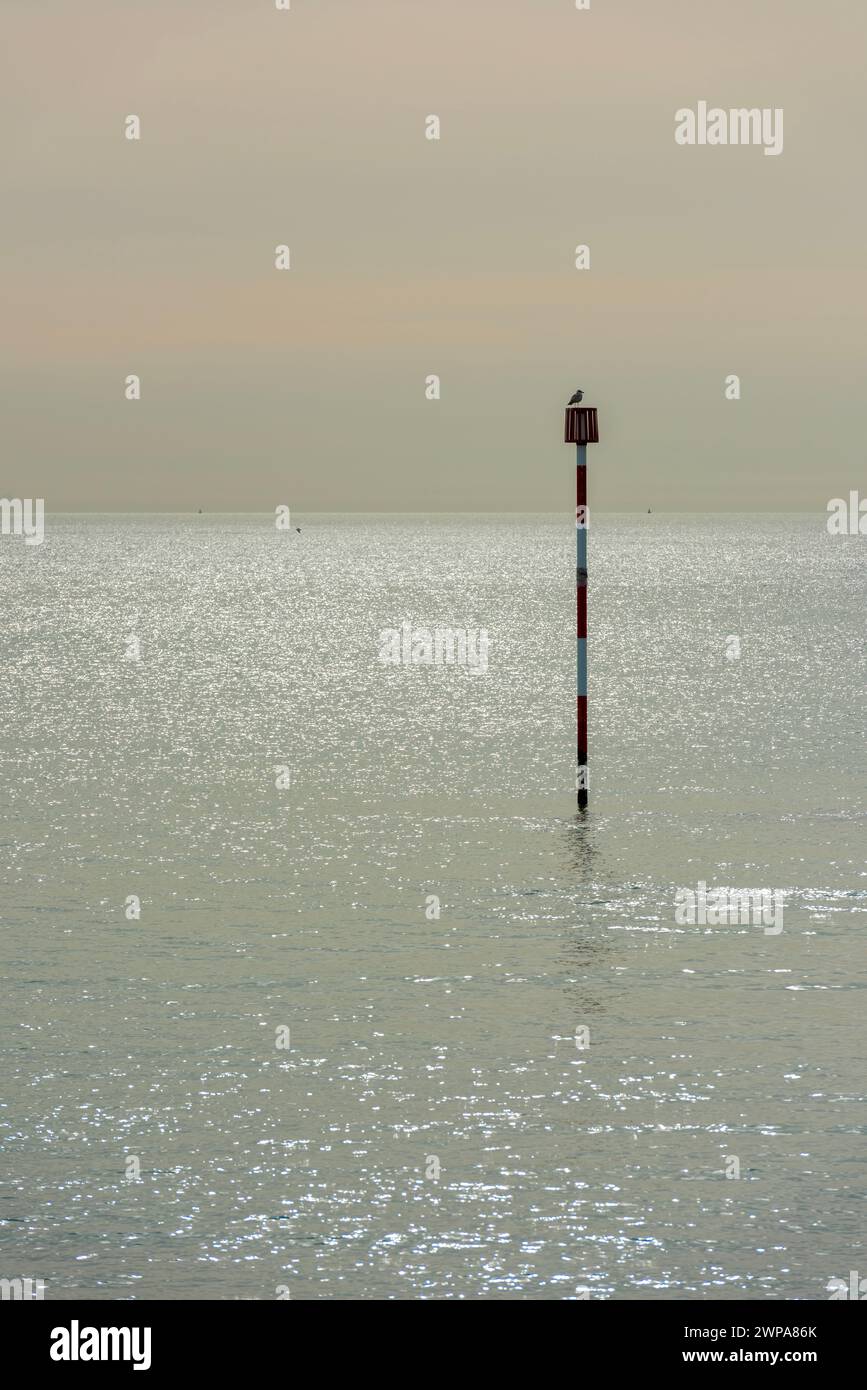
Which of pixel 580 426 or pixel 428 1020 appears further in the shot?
pixel 580 426

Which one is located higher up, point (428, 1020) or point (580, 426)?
point (580, 426)

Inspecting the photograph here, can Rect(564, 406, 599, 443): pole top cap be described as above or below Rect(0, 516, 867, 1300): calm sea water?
above

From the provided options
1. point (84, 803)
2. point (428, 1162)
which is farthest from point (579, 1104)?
point (84, 803)

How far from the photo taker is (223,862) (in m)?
31.0

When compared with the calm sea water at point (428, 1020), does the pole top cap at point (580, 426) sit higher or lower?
higher

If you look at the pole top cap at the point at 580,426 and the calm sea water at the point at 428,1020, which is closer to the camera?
the calm sea water at the point at 428,1020

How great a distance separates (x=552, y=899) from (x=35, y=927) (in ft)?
26.0

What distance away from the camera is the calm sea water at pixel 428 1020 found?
1420 centimetres

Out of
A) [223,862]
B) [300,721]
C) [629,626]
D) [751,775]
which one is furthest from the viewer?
[629,626]

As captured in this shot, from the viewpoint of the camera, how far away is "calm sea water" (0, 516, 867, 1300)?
46.6ft

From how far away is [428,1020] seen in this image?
67.8 ft

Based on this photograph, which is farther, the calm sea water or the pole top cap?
the pole top cap
